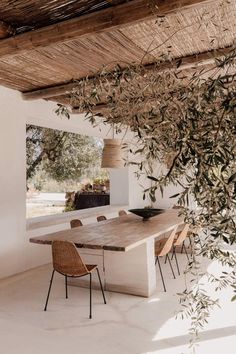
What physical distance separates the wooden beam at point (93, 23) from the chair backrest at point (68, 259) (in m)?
1.90

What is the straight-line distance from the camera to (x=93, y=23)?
2814mm

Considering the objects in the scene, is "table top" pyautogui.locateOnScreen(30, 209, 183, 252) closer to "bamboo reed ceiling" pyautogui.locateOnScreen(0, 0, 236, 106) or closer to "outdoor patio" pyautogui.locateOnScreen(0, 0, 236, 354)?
"outdoor patio" pyautogui.locateOnScreen(0, 0, 236, 354)

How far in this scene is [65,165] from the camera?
23.3 ft

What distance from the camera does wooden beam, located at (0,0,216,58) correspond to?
2480 mm

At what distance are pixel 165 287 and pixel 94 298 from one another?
3.00ft

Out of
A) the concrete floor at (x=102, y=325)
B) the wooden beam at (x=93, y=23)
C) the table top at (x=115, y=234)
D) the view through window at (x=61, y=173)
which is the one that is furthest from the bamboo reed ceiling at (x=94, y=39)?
the concrete floor at (x=102, y=325)

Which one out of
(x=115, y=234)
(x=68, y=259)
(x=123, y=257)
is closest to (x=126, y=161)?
(x=68, y=259)

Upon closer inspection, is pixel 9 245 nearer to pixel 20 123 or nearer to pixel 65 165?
pixel 20 123

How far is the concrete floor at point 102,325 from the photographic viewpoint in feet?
8.88

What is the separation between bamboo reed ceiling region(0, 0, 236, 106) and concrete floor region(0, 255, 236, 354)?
2.19m

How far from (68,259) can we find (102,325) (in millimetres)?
695

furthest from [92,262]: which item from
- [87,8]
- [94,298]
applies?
[87,8]

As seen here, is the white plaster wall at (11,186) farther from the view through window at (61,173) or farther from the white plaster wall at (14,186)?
the view through window at (61,173)

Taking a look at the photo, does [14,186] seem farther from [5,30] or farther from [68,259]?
[5,30]
